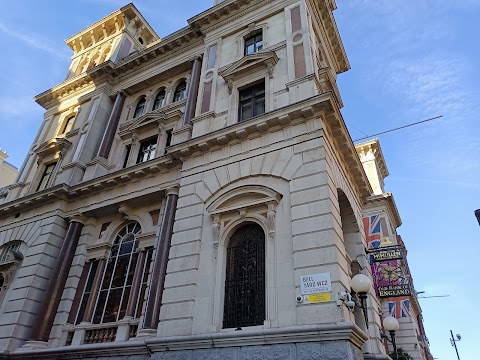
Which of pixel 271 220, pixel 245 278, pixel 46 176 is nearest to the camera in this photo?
pixel 245 278

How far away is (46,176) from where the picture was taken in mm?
22359

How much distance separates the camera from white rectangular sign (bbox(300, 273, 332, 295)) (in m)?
10.0

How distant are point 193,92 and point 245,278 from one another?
10.8m

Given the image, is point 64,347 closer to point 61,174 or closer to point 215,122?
point 61,174

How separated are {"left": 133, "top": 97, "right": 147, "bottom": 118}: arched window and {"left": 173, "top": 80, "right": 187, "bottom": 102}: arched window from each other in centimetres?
224

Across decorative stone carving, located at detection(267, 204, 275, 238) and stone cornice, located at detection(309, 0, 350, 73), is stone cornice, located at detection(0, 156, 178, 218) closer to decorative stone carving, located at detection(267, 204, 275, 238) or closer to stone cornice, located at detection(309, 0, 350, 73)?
decorative stone carving, located at detection(267, 204, 275, 238)

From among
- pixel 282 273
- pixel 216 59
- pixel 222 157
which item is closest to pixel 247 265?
pixel 282 273

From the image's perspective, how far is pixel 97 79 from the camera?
24.2 m

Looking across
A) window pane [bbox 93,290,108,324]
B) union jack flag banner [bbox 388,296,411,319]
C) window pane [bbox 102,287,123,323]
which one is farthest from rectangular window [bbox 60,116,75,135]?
union jack flag banner [bbox 388,296,411,319]

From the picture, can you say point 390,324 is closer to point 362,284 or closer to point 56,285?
point 362,284

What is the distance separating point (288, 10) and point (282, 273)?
12644 millimetres

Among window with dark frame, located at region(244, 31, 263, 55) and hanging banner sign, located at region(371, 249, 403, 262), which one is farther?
window with dark frame, located at region(244, 31, 263, 55)

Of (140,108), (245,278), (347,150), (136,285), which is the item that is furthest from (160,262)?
(140,108)

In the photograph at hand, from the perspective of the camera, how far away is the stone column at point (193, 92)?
1819 centimetres
